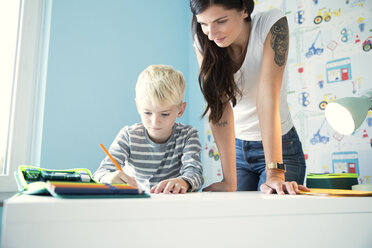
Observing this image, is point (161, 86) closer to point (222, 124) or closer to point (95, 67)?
point (222, 124)

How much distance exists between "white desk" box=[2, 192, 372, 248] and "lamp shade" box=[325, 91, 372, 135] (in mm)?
299

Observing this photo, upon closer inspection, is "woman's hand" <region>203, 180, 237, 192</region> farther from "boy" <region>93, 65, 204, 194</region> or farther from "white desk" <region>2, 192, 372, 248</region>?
"white desk" <region>2, 192, 372, 248</region>

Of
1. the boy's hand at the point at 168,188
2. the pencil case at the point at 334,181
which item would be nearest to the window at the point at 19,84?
the boy's hand at the point at 168,188

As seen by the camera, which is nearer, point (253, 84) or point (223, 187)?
point (223, 187)

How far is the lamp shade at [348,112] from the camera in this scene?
0.75 m

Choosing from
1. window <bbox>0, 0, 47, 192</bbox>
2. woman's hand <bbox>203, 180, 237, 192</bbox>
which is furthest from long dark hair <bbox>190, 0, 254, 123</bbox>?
window <bbox>0, 0, 47, 192</bbox>

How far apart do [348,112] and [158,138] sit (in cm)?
61

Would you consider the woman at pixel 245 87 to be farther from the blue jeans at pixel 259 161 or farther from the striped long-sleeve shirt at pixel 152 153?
the striped long-sleeve shirt at pixel 152 153

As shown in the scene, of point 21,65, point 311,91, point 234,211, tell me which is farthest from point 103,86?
point 234,211

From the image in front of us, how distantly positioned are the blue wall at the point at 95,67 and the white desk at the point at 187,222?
5.15 ft

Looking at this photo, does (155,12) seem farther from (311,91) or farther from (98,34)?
(311,91)

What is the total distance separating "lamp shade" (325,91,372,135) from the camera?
0.75 metres

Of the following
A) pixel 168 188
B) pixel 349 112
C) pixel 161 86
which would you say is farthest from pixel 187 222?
pixel 161 86

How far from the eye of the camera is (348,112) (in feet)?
2.48
